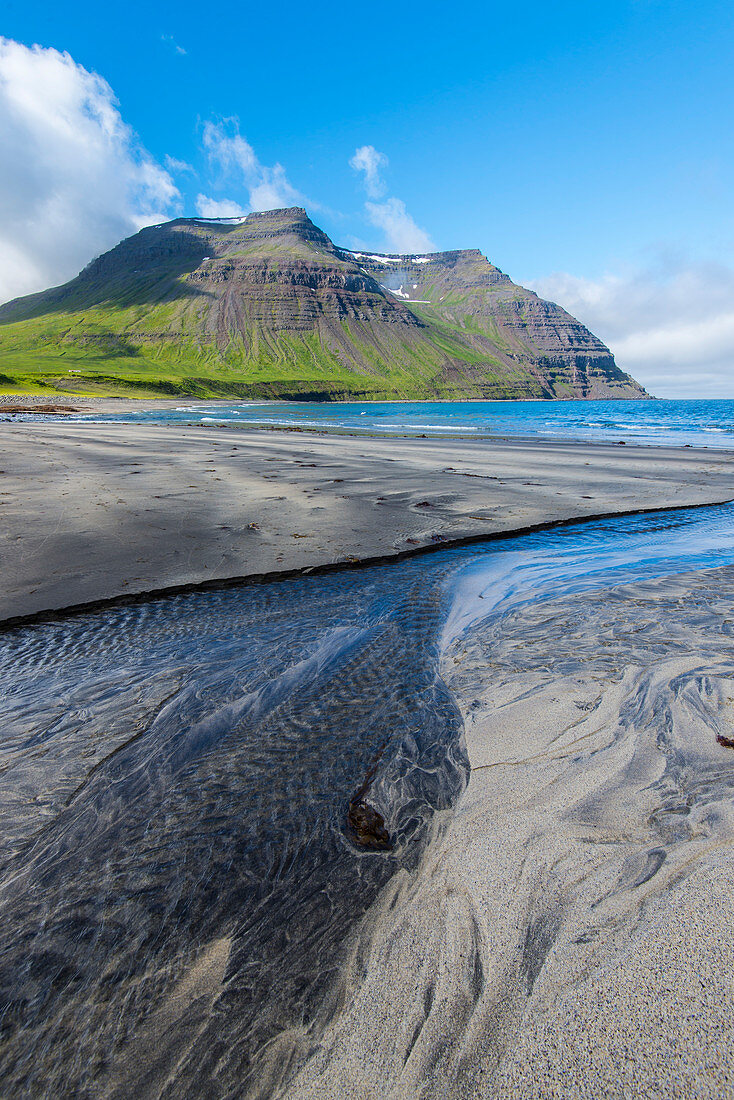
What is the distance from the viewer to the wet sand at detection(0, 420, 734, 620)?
21.2 feet

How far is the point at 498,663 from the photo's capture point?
4.64 meters

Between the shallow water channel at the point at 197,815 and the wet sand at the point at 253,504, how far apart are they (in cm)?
114

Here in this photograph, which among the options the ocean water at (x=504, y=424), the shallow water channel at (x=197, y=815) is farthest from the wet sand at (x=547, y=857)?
the ocean water at (x=504, y=424)

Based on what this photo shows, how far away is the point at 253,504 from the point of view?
32.9ft

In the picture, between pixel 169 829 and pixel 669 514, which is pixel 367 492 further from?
pixel 169 829

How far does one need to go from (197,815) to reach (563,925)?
76.9 inches

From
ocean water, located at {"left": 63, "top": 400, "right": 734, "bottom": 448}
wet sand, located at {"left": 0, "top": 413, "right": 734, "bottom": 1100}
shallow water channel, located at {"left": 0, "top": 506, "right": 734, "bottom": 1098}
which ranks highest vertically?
ocean water, located at {"left": 63, "top": 400, "right": 734, "bottom": 448}

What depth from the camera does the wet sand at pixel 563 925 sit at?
1.66 metres

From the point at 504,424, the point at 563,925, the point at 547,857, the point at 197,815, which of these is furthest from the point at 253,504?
the point at 504,424

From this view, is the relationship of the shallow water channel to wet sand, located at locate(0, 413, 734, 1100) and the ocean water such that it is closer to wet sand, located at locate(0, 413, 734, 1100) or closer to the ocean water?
wet sand, located at locate(0, 413, 734, 1100)

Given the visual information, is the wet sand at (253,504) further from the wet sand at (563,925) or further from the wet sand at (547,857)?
the wet sand at (563,925)

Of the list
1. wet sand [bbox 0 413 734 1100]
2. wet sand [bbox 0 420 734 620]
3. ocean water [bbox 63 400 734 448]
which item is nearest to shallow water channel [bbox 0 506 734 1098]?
wet sand [bbox 0 413 734 1100]

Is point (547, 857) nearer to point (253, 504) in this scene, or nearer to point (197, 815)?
point (197, 815)

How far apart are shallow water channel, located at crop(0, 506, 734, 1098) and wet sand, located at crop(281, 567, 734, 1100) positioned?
0.23m
